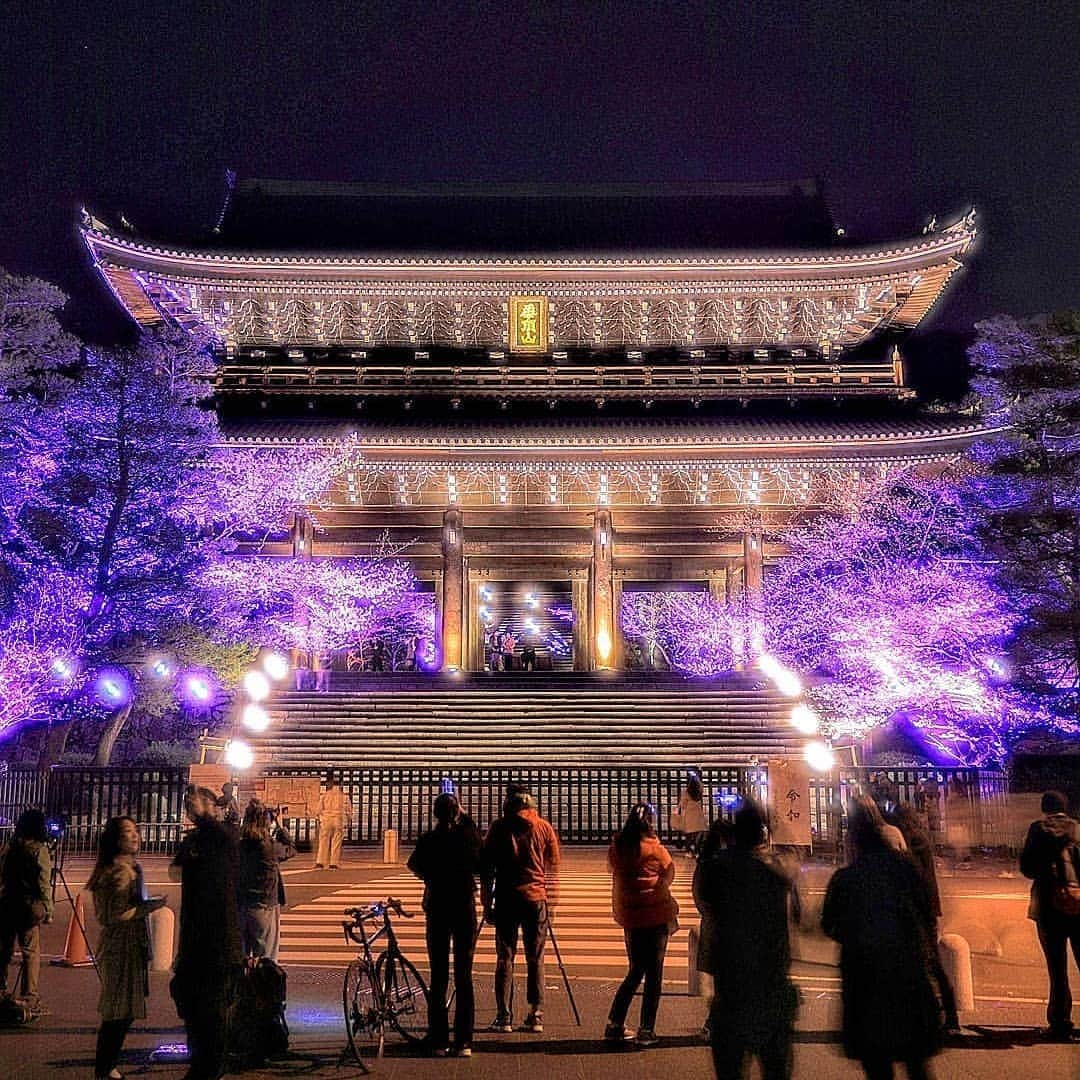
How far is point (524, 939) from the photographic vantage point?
8.16 metres

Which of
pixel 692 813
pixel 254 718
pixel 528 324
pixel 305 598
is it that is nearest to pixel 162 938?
pixel 692 813

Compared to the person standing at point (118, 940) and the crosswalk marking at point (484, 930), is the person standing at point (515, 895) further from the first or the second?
the person standing at point (118, 940)

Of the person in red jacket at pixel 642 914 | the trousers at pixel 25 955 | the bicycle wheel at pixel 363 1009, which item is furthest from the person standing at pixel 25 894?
the person in red jacket at pixel 642 914

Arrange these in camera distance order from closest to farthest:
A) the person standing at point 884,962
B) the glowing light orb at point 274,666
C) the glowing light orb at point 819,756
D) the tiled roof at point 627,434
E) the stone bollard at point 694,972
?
the person standing at point 884,962 → the stone bollard at point 694,972 → the glowing light orb at point 819,756 → the glowing light orb at point 274,666 → the tiled roof at point 627,434

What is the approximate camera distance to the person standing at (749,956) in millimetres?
5328

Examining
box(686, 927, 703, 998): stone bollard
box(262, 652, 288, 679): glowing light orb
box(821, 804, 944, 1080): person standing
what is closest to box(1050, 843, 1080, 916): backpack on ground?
box(686, 927, 703, 998): stone bollard

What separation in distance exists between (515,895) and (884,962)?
350 cm

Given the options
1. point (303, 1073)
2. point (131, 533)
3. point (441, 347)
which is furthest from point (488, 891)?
point (441, 347)

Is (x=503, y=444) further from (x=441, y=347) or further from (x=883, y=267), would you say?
(x=883, y=267)

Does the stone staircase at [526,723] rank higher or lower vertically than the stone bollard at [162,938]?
higher

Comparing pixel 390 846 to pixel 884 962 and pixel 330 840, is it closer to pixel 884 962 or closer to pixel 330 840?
pixel 330 840

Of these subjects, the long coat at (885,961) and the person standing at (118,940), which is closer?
the long coat at (885,961)

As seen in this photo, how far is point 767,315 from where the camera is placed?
28906 mm

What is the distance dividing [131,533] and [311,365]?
9.53m
